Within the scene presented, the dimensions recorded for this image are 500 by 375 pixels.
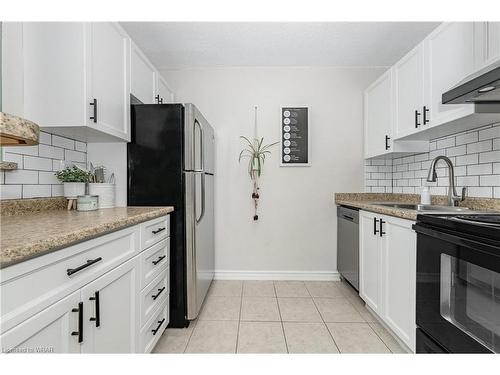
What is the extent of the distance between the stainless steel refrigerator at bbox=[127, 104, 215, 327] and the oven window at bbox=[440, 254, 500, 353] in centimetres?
154

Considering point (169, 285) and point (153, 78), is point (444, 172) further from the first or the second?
point (153, 78)

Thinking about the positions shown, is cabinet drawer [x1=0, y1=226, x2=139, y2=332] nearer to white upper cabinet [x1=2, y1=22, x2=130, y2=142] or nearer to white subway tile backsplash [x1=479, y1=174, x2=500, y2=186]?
white upper cabinet [x1=2, y1=22, x2=130, y2=142]

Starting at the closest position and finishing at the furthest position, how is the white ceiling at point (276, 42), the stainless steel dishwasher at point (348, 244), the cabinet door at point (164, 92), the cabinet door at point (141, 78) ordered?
the cabinet door at point (141, 78)
the white ceiling at point (276, 42)
the stainless steel dishwasher at point (348, 244)
the cabinet door at point (164, 92)

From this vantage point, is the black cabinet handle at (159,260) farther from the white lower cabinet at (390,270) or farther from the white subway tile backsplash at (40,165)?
the white lower cabinet at (390,270)

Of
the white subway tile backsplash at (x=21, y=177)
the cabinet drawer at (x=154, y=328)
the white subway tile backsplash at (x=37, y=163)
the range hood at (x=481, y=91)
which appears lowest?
the cabinet drawer at (x=154, y=328)

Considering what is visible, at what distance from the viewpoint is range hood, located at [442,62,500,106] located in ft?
4.03

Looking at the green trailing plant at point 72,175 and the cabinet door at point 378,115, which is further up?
the cabinet door at point 378,115

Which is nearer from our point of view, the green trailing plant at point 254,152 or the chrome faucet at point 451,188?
the chrome faucet at point 451,188

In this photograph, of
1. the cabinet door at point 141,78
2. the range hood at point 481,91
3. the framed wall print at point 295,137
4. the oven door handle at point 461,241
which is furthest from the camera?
the framed wall print at point 295,137

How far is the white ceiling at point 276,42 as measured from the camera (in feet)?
7.76

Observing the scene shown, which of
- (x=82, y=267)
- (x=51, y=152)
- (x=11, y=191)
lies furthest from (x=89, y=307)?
(x=51, y=152)

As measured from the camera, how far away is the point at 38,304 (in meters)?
0.76

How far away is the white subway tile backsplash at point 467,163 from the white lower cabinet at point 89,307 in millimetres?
2199

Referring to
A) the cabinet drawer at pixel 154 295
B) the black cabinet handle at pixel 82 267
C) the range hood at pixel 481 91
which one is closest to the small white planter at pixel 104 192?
the cabinet drawer at pixel 154 295
